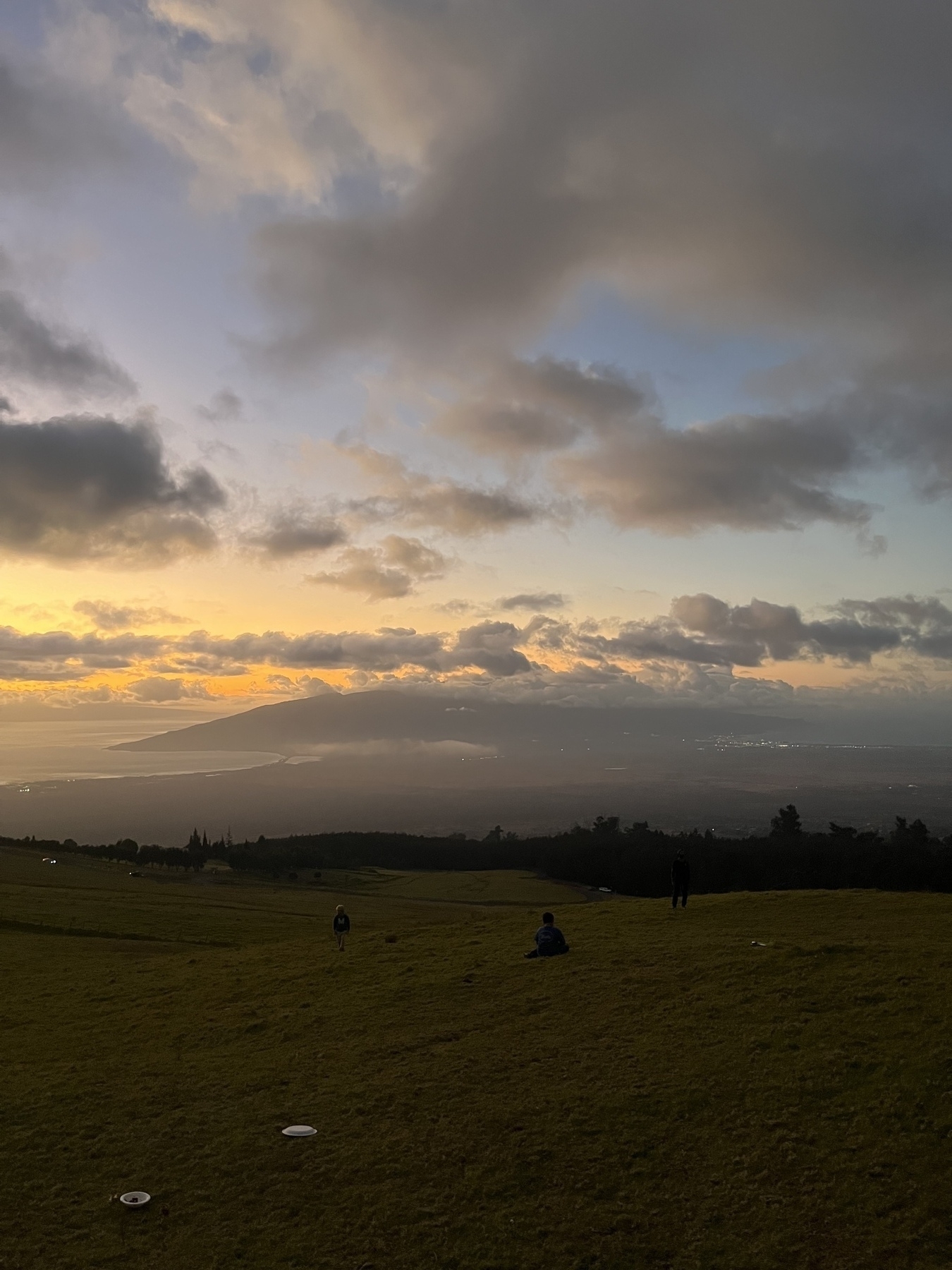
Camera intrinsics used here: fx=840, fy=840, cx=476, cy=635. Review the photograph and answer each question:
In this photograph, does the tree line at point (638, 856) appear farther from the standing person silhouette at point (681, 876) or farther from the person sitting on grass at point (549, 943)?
the person sitting on grass at point (549, 943)

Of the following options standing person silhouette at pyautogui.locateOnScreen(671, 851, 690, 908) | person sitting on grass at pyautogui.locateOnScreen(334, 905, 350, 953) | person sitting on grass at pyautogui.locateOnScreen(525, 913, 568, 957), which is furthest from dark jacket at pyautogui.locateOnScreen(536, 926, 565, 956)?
person sitting on grass at pyautogui.locateOnScreen(334, 905, 350, 953)

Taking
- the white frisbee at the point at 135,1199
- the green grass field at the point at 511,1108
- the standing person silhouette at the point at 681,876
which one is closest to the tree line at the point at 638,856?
the standing person silhouette at the point at 681,876

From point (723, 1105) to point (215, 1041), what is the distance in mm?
11370

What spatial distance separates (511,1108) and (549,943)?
28.4 feet

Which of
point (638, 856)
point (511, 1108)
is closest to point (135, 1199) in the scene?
point (511, 1108)

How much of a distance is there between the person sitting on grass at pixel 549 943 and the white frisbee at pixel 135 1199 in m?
11.7

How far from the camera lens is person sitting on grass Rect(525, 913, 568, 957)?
2112 cm

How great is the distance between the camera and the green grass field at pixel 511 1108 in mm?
9664

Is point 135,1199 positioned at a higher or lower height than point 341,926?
lower

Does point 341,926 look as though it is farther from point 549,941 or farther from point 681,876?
point 681,876

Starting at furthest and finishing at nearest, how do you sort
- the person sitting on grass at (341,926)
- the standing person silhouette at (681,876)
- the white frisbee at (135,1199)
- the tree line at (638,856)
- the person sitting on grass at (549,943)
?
1. the tree line at (638,856)
2. the person sitting on grass at (341,926)
3. the standing person silhouette at (681,876)
4. the person sitting on grass at (549,943)
5. the white frisbee at (135,1199)

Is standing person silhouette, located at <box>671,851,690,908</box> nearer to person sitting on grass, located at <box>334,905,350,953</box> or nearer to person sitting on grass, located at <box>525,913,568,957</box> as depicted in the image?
person sitting on grass, located at <box>525,913,568,957</box>

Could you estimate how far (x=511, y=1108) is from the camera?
1269 centimetres

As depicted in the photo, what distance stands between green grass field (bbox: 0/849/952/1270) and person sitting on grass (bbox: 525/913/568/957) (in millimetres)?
606
